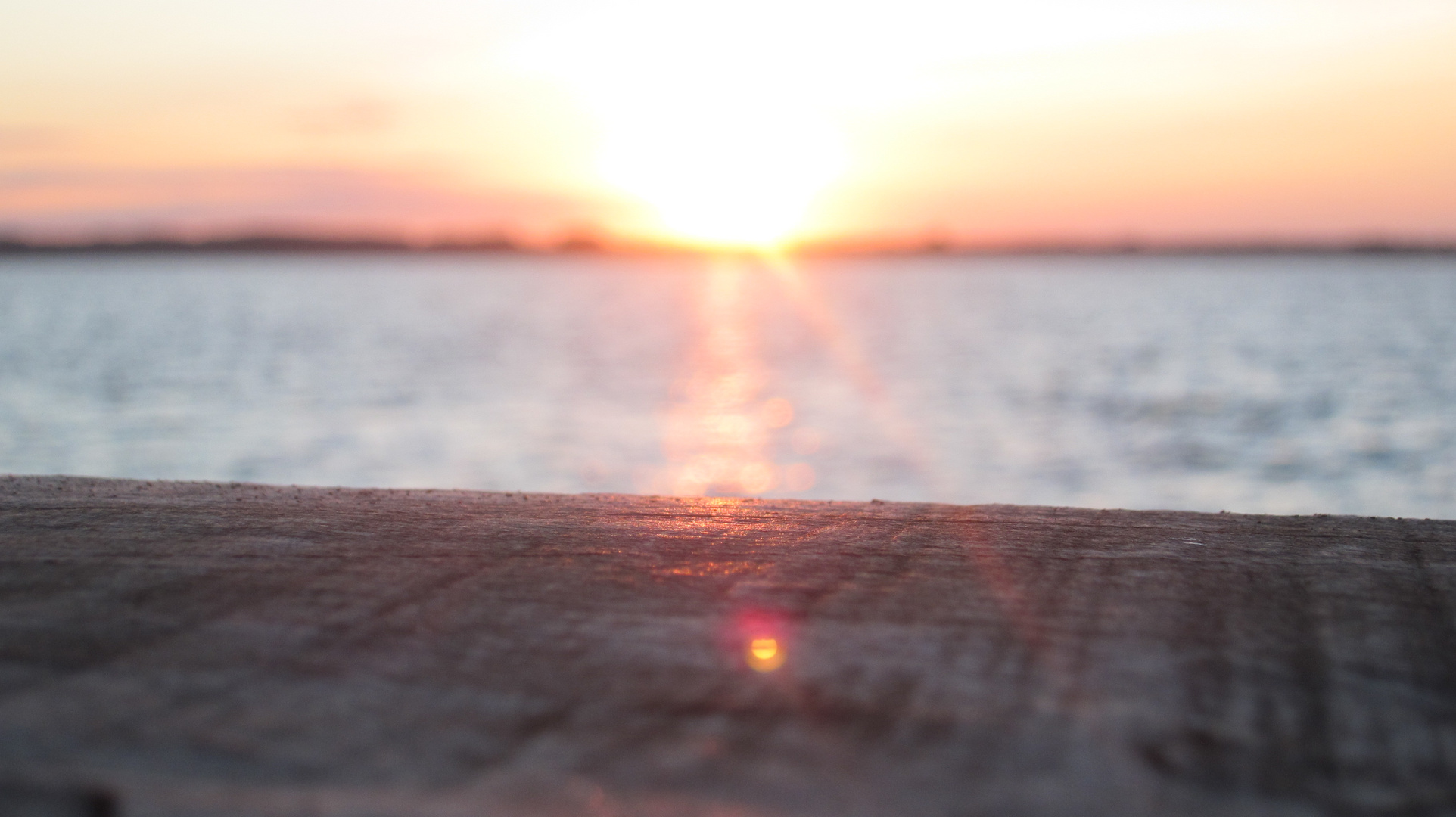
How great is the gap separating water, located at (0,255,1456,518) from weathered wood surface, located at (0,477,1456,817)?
12.4 meters

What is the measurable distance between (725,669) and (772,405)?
27651mm

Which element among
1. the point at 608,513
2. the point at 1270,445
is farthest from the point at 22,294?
the point at 608,513

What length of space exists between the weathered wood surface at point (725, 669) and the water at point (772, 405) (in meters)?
12.4

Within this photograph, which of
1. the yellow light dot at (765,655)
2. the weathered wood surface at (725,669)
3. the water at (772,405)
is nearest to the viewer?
the weathered wood surface at (725,669)

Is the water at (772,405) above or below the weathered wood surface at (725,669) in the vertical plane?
above

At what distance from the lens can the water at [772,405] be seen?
1827 centimetres

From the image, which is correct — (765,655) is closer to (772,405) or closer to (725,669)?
(725,669)

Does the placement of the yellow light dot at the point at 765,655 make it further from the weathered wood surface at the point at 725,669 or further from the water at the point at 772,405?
the water at the point at 772,405

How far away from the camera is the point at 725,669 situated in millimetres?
Answer: 1470

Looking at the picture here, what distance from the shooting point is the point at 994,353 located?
4203 cm

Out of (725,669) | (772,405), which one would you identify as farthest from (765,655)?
(772,405)

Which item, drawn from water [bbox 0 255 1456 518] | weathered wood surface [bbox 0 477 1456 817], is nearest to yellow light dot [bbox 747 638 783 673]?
weathered wood surface [bbox 0 477 1456 817]

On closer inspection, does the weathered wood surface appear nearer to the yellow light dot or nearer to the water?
the yellow light dot

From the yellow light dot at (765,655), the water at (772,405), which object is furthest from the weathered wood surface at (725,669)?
the water at (772,405)
